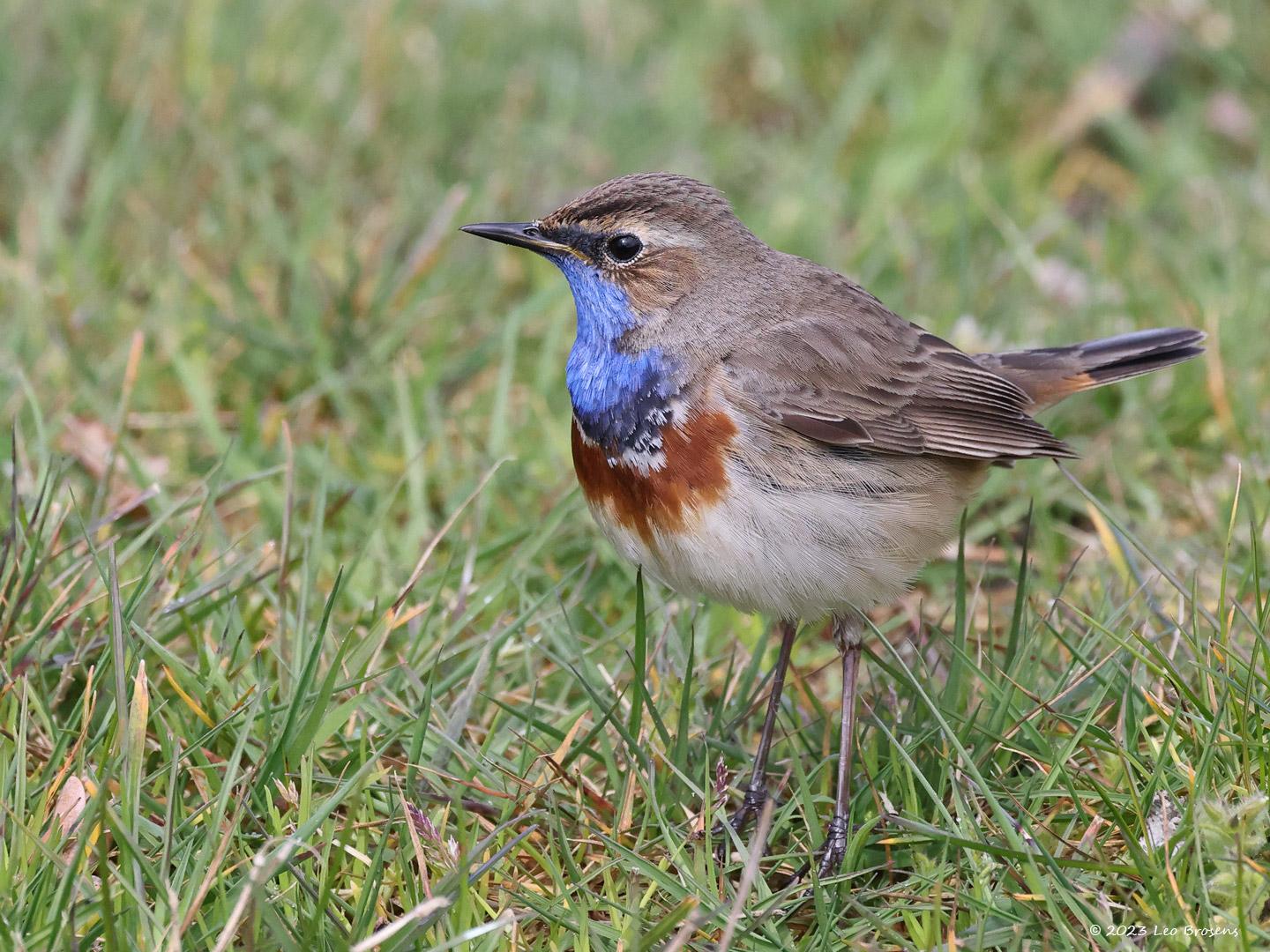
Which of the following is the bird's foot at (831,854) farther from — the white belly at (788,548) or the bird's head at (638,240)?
the bird's head at (638,240)

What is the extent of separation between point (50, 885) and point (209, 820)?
15.2 inches

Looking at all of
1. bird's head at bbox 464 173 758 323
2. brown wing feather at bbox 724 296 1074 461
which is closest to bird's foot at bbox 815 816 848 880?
brown wing feather at bbox 724 296 1074 461

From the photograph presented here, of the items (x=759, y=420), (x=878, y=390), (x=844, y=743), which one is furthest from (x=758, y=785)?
(x=878, y=390)

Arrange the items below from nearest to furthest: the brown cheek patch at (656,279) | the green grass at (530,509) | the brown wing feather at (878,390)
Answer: the green grass at (530,509) → the brown wing feather at (878,390) → the brown cheek patch at (656,279)

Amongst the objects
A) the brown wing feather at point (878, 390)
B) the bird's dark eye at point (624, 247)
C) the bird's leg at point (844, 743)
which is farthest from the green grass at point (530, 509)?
the bird's dark eye at point (624, 247)

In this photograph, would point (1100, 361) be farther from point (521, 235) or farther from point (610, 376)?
point (521, 235)

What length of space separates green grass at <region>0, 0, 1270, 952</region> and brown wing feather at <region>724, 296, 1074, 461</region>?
0.57 meters

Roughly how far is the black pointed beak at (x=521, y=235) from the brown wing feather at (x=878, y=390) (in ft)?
2.29

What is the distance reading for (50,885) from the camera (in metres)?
3.49

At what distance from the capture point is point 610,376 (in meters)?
4.57

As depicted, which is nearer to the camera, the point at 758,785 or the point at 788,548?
the point at 788,548

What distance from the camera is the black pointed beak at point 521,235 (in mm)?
4809

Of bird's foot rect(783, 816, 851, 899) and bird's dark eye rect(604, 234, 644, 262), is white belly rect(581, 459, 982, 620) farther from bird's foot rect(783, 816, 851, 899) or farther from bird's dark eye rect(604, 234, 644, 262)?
bird's dark eye rect(604, 234, 644, 262)

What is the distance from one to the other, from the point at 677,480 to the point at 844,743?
0.87 metres
